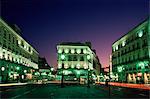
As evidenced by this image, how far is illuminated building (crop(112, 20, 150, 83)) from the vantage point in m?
68.8

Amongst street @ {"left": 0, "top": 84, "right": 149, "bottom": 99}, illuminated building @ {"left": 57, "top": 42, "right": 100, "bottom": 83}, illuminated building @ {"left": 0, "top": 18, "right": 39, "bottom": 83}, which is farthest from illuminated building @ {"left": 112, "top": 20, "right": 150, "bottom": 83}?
street @ {"left": 0, "top": 84, "right": 149, "bottom": 99}

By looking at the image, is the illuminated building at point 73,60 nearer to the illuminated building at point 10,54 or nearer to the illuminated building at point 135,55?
the illuminated building at point 135,55

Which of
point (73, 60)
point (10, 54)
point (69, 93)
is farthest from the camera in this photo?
point (73, 60)

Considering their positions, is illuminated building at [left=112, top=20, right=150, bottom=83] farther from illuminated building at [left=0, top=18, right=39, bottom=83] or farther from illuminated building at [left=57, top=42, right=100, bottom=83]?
illuminated building at [left=0, top=18, right=39, bottom=83]

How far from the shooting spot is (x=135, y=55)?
78812 millimetres

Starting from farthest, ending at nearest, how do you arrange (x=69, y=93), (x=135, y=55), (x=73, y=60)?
(x=73, y=60)
(x=135, y=55)
(x=69, y=93)

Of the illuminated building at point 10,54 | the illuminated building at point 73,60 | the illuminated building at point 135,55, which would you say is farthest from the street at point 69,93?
the illuminated building at point 73,60

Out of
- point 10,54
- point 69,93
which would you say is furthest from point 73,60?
point 69,93

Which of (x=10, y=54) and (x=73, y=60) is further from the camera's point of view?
(x=73, y=60)

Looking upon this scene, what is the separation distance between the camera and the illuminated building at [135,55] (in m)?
68.8

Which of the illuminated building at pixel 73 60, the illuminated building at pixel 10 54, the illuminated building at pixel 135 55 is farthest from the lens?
the illuminated building at pixel 73 60

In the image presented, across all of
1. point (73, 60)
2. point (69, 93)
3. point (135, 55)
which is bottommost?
point (69, 93)

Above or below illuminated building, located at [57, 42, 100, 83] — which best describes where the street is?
below

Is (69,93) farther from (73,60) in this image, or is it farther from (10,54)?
(73,60)
